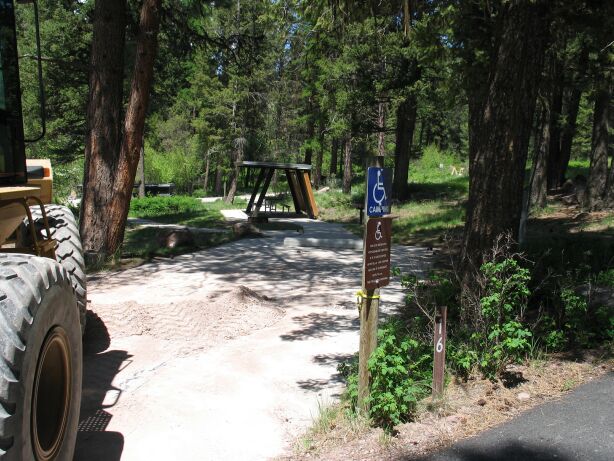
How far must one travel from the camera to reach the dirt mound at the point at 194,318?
627cm

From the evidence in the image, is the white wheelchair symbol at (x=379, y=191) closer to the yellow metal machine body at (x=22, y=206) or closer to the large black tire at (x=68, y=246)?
the yellow metal machine body at (x=22, y=206)

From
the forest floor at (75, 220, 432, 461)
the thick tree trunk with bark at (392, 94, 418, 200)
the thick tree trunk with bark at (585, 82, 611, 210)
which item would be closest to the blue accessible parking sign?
the forest floor at (75, 220, 432, 461)

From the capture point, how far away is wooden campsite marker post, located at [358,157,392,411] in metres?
3.82

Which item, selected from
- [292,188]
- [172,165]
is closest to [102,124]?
[292,188]

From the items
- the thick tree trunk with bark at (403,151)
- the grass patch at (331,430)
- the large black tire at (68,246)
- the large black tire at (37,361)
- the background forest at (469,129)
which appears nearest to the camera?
the large black tire at (37,361)

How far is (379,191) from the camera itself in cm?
384

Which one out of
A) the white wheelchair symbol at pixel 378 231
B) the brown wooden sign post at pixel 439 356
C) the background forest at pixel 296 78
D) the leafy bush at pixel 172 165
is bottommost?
the leafy bush at pixel 172 165

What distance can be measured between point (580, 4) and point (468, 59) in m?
2.29

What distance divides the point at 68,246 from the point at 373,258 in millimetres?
3361

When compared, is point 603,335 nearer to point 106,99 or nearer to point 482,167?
point 482,167

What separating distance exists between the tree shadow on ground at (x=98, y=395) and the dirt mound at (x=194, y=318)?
0.65ft

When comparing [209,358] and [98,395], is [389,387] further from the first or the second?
[98,395]

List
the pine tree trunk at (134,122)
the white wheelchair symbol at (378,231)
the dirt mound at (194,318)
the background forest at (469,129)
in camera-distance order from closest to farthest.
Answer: the white wheelchair symbol at (378,231) → the background forest at (469,129) → the dirt mound at (194,318) → the pine tree trunk at (134,122)

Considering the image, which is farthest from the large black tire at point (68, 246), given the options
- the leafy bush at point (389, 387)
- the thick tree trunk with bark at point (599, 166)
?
the thick tree trunk with bark at point (599, 166)
